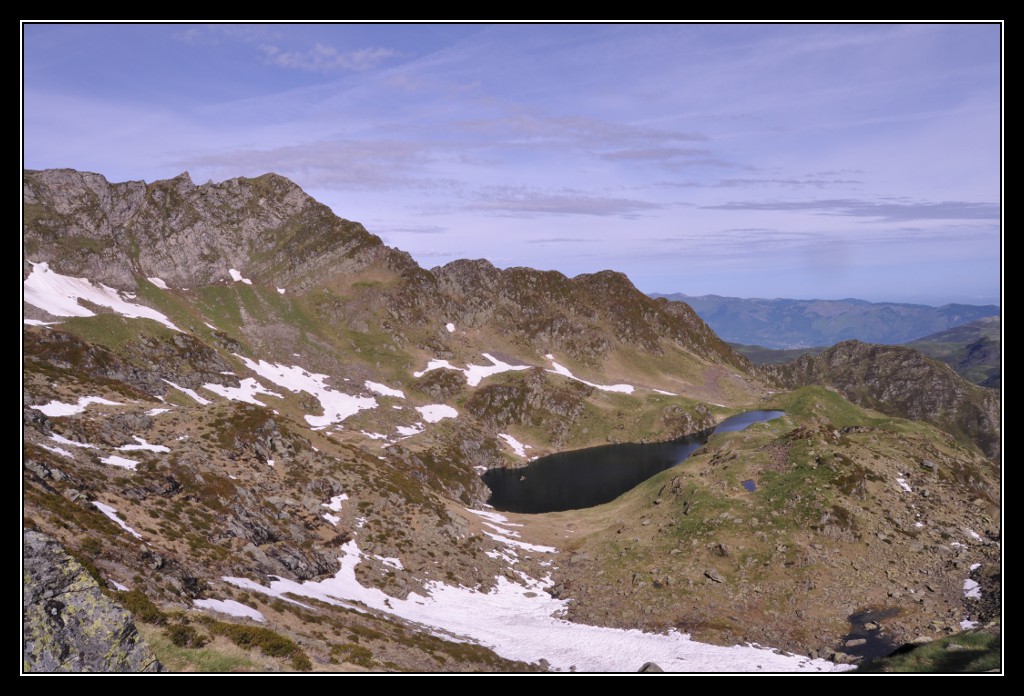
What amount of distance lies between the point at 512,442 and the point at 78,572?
Answer: 156966mm

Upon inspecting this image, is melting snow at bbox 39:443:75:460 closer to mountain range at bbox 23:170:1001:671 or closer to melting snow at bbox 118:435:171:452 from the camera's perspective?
mountain range at bbox 23:170:1001:671

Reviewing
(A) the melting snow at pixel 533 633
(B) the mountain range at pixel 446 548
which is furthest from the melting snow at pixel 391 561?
(A) the melting snow at pixel 533 633

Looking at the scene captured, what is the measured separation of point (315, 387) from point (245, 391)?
867 inches

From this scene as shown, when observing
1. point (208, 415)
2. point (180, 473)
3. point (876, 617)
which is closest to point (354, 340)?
point (208, 415)

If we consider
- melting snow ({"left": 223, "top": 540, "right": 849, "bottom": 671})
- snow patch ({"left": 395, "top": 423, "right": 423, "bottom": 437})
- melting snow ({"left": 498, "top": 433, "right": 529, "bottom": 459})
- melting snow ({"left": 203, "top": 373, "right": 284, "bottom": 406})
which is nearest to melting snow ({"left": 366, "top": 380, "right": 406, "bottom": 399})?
snow patch ({"left": 395, "top": 423, "right": 423, "bottom": 437})

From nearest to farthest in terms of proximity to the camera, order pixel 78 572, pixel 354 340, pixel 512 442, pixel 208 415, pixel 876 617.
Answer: pixel 78 572
pixel 876 617
pixel 208 415
pixel 512 442
pixel 354 340

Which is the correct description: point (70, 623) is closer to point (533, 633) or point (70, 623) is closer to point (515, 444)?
point (533, 633)

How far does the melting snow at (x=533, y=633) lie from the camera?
43.0 metres

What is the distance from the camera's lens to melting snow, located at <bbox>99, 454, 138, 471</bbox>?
157 feet

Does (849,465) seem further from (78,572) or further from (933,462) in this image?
(78,572)

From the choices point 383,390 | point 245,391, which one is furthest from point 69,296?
point 383,390

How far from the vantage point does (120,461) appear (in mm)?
49156

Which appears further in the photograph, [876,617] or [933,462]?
[933,462]

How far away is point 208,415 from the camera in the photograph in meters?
68.7
